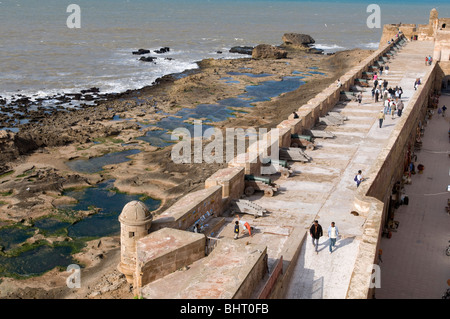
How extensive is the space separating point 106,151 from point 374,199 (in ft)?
75.8

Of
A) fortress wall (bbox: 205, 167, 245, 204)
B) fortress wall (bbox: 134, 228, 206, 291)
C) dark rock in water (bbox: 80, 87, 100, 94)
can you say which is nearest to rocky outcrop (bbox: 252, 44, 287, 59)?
dark rock in water (bbox: 80, 87, 100, 94)

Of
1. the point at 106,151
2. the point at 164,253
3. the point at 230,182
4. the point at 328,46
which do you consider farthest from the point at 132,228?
the point at 328,46

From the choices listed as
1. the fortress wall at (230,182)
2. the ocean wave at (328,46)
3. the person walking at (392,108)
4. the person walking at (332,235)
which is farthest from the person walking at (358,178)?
the ocean wave at (328,46)

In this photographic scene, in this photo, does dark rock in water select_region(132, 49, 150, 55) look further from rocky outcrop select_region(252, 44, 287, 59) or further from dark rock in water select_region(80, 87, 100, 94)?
dark rock in water select_region(80, 87, 100, 94)

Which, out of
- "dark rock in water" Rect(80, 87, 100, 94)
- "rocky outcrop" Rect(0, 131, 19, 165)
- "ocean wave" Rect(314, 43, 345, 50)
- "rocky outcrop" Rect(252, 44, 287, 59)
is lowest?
"rocky outcrop" Rect(0, 131, 19, 165)

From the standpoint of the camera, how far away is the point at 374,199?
16.9 metres

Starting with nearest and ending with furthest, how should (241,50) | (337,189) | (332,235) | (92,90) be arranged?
(332,235)
(337,189)
(92,90)
(241,50)

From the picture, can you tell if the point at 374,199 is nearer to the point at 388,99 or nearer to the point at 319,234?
the point at 319,234

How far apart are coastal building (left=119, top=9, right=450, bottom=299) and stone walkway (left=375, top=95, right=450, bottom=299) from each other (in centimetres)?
81

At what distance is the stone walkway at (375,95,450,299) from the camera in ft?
63.0

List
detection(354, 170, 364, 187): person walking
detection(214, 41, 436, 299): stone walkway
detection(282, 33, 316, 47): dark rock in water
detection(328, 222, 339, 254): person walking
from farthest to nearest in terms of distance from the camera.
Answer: detection(282, 33, 316, 47): dark rock in water
detection(354, 170, 364, 187): person walking
detection(328, 222, 339, 254): person walking
detection(214, 41, 436, 299): stone walkway
